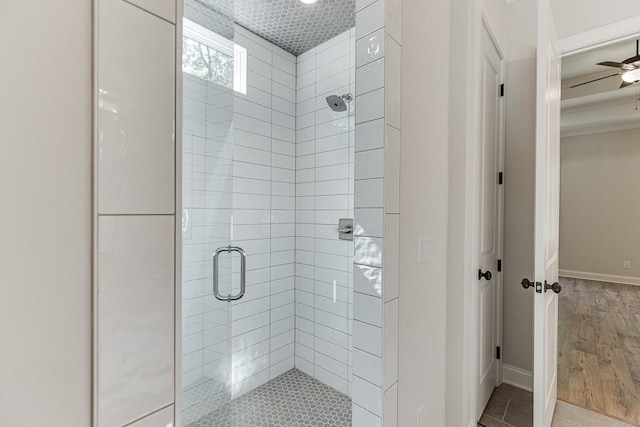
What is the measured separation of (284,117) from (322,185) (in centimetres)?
69

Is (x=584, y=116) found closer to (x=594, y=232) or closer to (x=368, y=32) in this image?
(x=594, y=232)

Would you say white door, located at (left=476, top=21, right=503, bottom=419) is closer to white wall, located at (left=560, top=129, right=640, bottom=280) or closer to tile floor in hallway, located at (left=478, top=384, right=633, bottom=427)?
tile floor in hallway, located at (left=478, top=384, right=633, bottom=427)

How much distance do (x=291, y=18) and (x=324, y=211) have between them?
1422 millimetres

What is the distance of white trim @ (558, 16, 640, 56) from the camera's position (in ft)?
6.51

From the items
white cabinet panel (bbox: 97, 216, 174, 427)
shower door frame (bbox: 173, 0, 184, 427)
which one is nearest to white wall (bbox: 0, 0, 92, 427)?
white cabinet panel (bbox: 97, 216, 174, 427)

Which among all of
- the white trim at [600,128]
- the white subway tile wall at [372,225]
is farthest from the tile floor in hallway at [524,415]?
the white trim at [600,128]

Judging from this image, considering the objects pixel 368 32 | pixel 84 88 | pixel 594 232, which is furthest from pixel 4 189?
pixel 594 232

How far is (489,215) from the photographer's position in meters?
2.15

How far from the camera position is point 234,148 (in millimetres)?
2291

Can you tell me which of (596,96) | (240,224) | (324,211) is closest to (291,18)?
(324,211)

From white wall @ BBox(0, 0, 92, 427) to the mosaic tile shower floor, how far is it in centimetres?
174

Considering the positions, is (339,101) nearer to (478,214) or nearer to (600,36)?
(478,214)

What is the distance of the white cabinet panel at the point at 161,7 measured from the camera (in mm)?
482

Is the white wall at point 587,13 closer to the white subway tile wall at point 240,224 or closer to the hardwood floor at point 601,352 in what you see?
the white subway tile wall at point 240,224
